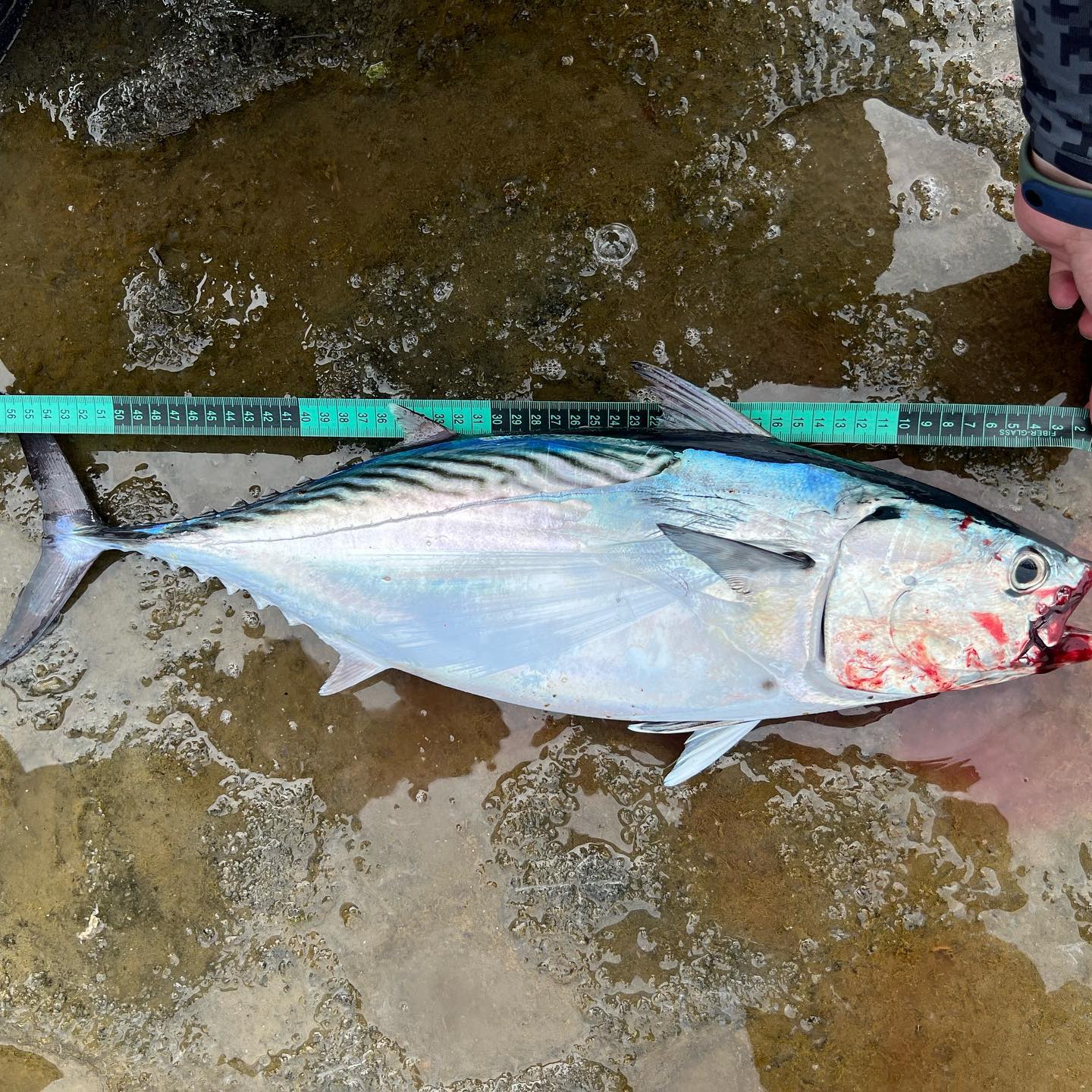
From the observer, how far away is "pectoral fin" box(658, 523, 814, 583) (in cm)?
189

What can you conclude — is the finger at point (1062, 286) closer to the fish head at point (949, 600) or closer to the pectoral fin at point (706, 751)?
the fish head at point (949, 600)

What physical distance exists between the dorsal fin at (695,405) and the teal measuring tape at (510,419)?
194 mm

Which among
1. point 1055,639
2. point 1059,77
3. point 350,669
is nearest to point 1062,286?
point 1059,77

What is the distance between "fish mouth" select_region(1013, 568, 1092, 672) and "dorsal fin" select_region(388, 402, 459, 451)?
1.54 metres

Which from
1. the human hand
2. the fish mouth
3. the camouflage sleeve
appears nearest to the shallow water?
the human hand

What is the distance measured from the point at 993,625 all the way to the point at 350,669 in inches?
65.6

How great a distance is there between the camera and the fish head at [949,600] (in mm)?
1866

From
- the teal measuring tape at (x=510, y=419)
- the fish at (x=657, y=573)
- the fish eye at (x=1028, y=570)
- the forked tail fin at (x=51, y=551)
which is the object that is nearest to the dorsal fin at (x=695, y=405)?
the fish at (x=657, y=573)

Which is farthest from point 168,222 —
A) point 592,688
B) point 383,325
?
point 592,688

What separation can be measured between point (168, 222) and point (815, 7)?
212 cm

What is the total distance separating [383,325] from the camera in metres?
2.46

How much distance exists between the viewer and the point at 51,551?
2348 millimetres

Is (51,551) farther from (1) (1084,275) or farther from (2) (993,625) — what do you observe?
(1) (1084,275)

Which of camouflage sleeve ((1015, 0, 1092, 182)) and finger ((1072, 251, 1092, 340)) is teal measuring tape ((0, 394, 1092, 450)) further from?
camouflage sleeve ((1015, 0, 1092, 182))
